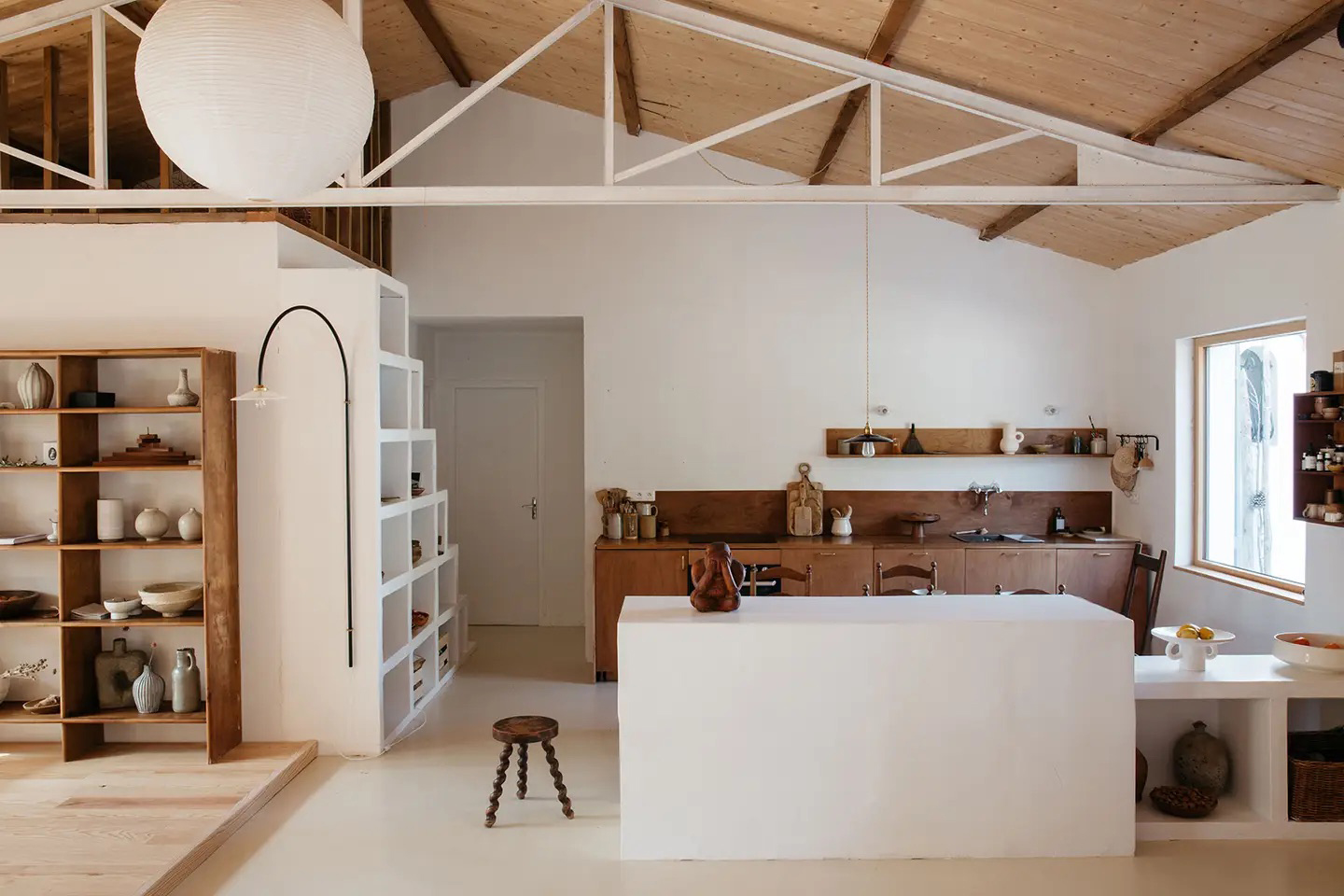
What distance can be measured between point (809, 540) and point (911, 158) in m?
2.68

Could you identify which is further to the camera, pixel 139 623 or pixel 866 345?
pixel 866 345

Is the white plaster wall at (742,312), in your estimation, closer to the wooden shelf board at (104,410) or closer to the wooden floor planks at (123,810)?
the wooden shelf board at (104,410)

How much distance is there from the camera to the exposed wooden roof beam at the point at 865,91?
4293mm

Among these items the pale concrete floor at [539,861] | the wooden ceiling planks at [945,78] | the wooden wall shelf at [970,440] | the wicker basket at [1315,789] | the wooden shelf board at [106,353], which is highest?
the wooden ceiling planks at [945,78]

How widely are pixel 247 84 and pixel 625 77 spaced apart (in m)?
4.39

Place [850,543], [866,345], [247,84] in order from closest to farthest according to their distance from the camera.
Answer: [247,84] < [850,543] < [866,345]

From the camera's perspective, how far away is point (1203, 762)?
4.23 meters

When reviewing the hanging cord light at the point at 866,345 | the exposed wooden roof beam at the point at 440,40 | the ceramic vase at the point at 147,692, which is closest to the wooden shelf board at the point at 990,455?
the hanging cord light at the point at 866,345

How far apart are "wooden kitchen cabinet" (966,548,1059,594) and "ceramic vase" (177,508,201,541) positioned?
478cm

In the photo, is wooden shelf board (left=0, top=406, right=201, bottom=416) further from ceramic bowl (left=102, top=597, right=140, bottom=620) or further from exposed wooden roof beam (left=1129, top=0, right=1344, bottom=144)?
exposed wooden roof beam (left=1129, top=0, right=1344, bottom=144)

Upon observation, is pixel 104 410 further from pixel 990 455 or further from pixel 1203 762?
pixel 990 455

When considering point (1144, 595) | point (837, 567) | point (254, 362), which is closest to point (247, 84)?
point (254, 362)

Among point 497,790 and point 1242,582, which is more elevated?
point 1242,582

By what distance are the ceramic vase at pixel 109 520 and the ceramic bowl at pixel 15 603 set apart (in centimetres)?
55
